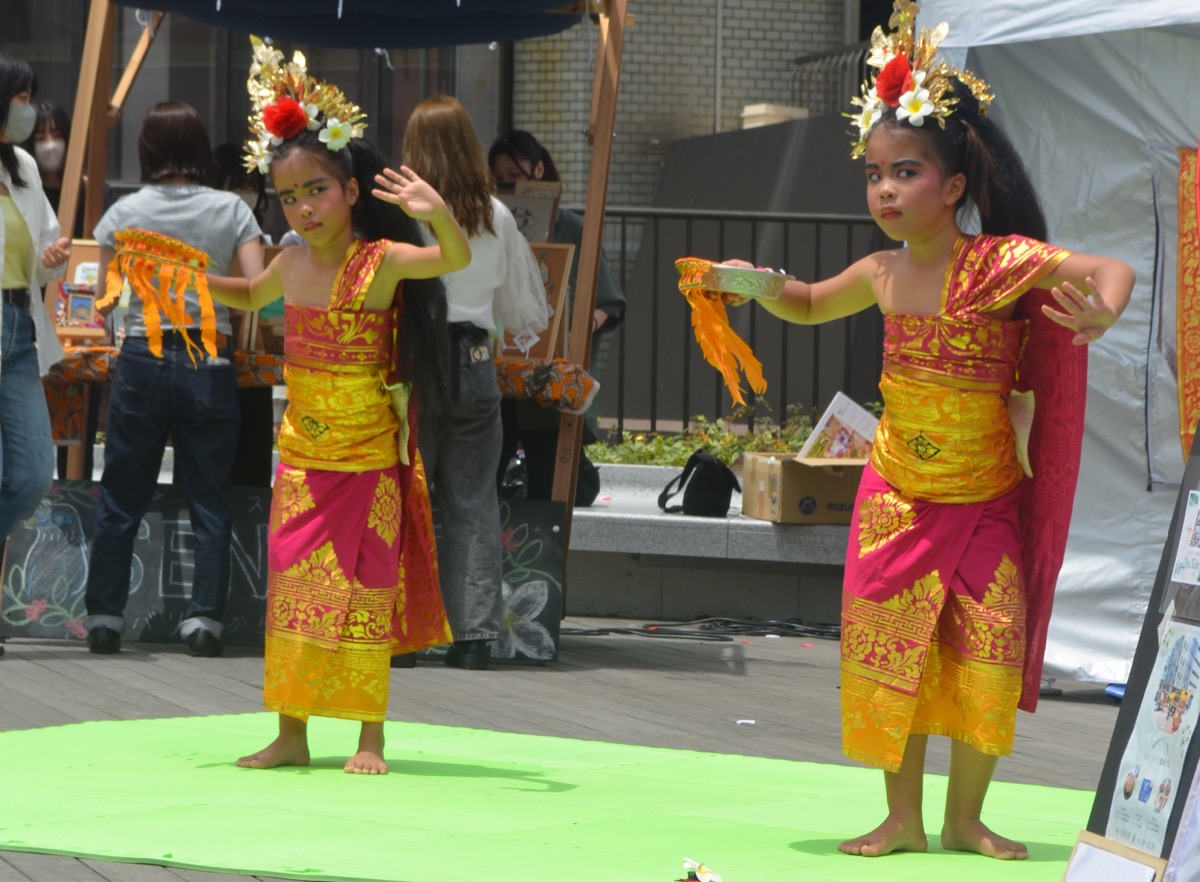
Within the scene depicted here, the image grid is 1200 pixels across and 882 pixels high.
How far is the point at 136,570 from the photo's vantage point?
747cm

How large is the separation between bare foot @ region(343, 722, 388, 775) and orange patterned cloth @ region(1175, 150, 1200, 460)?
10.6 ft

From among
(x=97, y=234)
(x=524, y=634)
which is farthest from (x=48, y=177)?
(x=524, y=634)

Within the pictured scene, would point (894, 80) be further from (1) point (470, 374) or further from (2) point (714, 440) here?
(2) point (714, 440)

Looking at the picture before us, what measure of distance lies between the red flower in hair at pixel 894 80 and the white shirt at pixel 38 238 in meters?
3.32

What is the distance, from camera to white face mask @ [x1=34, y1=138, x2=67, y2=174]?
8414 millimetres

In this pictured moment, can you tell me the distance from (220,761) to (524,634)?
2.31m

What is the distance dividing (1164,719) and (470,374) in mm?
3909

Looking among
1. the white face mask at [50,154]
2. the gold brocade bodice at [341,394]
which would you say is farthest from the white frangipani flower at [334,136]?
the white face mask at [50,154]

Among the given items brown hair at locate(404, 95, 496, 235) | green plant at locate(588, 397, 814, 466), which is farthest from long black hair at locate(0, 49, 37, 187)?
green plant at locate(588, 397, 814, 466)

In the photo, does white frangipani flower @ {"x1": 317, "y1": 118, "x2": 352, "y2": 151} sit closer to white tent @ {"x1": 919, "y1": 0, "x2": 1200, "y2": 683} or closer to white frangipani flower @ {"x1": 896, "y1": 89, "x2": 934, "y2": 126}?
white frangipani flower @ {"x1": 896, "y1": 89, "x2": 934, "y2": 126}

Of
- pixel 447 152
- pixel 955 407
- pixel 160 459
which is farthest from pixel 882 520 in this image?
pixel 160 459

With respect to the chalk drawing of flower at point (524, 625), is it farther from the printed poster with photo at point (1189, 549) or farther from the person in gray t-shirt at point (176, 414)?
the printed poster with photo at point (1189, 549)

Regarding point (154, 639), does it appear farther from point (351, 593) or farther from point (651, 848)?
point (651, 848)

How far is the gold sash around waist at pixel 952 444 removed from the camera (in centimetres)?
421
